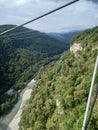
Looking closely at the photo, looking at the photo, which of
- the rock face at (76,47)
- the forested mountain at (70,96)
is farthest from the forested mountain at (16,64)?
the forested mountain at (70,96)

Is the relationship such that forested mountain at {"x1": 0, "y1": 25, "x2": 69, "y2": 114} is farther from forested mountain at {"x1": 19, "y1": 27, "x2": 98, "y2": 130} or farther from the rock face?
forested mountain at {"x1": 19, "y1": 27, "x2": 98, "y2": 130}

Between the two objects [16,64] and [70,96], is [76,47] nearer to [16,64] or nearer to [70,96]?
[70,96]

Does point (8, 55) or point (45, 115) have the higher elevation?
point (45, 115)

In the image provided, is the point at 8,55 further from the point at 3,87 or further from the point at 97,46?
the point at 97,46

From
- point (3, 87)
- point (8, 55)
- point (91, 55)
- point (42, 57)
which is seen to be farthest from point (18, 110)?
point (42, 57)

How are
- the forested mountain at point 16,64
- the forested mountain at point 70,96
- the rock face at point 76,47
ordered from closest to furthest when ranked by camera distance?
1. the forested mountain at point 70,96
2. the rock face at point 76,47
3. the forested mountain at point 16,64

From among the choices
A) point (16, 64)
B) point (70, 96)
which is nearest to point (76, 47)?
point (70, 96)

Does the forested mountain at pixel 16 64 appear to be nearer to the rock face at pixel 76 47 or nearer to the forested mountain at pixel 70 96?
the rock face at pixel 76 47

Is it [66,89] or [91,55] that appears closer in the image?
[66,89]
